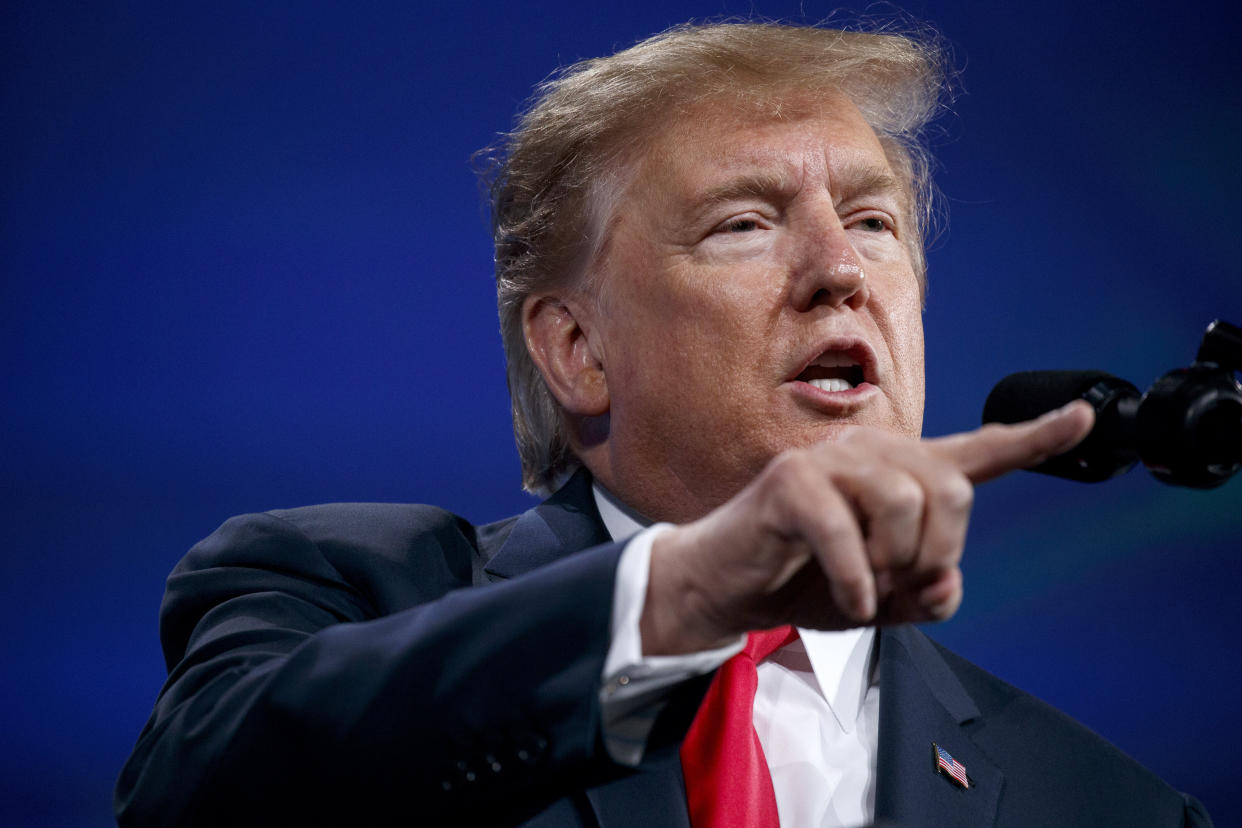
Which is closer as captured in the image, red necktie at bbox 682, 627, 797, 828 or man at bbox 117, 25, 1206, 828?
man at bbox 117, 25, 1206, 828

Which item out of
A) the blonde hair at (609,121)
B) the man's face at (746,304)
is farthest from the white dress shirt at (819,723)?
the blonde hair at (609,121)

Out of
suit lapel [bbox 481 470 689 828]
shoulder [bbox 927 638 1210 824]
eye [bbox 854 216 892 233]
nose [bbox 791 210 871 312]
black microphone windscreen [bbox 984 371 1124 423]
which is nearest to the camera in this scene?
black microphone windscreen [bbox 984 371 1124 423]

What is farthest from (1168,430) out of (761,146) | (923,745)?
(761,146)

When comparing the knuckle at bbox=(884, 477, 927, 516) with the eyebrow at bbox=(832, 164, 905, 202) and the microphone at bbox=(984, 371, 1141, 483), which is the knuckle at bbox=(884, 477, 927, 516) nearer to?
the microphone at bbox=(984, 371, 1141, 483)

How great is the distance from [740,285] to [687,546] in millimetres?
903

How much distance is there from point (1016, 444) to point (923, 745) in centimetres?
103

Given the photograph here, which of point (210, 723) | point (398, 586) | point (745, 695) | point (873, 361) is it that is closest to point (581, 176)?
point (873, 361)

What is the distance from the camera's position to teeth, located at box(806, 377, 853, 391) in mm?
1820

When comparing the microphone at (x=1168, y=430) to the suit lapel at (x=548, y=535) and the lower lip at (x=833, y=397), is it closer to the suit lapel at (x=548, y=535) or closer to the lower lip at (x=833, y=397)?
the lower lip at (x=833, y=397)

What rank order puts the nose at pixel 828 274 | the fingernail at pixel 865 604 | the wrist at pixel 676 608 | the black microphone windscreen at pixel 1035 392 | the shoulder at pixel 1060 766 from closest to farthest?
the fingernail at pixel 865 604, the wrist at pixel 676 608, the black microphone windscreen at pixel 1035 392, the nose at pixel 828 274, the shoulder at pixel 1060 766

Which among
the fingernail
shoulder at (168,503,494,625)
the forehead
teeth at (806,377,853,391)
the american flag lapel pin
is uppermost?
the forehead

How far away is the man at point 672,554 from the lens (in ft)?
3.26

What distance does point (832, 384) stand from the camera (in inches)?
72.3

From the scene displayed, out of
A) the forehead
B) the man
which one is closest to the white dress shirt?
the man
